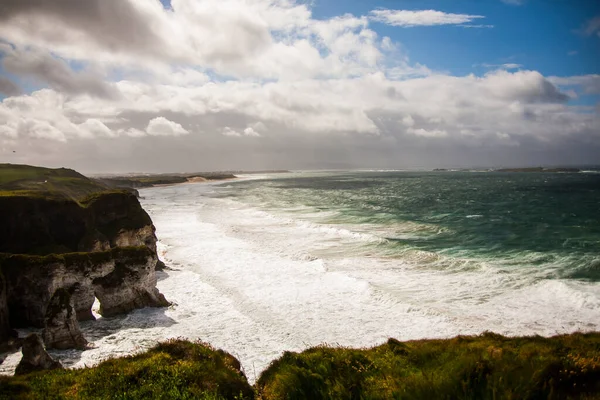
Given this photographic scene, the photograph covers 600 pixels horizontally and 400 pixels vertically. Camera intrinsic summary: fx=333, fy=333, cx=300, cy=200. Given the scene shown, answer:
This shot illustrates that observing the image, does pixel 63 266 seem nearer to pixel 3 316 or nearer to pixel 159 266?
pixel 3 316

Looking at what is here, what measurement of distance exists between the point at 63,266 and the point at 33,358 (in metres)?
7.47

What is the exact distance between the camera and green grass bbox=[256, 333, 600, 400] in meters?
7.72

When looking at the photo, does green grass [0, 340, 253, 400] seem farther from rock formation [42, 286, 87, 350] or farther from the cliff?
the cliff

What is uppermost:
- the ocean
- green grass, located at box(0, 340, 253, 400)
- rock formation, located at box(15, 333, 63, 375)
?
green grass, located at box(0, 340, 253, 400)

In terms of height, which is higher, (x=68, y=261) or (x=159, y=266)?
(x=68, y=261)

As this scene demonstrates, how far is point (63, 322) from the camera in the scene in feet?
53.1

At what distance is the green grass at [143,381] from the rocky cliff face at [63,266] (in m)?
7.31

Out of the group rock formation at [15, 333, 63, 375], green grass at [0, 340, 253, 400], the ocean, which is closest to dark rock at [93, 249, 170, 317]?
the ocean

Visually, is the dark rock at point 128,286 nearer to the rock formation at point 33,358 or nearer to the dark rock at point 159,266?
the dark rock at point 159,266

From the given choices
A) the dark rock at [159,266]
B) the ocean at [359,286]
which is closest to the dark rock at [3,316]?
the ocean at [359,286]

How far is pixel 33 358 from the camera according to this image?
41.7 feet

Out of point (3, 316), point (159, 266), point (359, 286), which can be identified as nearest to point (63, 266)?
point (3, 316)

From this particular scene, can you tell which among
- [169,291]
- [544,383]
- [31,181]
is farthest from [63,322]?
[31,181]

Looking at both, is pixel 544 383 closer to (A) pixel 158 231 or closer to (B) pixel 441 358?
(B) pixel 441 358
